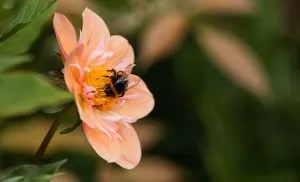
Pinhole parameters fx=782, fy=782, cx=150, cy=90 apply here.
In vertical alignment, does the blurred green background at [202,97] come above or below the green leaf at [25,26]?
below

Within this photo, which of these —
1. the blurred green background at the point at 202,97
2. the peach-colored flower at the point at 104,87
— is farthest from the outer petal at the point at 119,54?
the blurred green background at the point at 202,97

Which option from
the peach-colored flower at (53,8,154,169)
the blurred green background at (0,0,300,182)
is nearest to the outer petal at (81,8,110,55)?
the peach-colored flower at (53,8,154,169)

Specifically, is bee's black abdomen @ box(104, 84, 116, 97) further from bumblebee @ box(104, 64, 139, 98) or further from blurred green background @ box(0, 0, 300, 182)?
blurred green background @ box(0, 0, 300, 182)

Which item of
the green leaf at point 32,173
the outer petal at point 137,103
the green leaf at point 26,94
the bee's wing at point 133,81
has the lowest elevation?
the green leaf at point 32,173

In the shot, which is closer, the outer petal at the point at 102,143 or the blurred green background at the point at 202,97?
the outer petal at the point at 102,143

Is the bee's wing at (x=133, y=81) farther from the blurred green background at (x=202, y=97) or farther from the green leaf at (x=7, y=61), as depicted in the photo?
the blurred green background at (x=202, y=97)

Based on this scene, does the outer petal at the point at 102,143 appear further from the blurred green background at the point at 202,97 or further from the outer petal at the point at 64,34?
the blurred green background at the point at 202,97

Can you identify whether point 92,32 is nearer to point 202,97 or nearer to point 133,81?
point 133,81

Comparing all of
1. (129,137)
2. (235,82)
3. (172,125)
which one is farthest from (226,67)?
(129,137)

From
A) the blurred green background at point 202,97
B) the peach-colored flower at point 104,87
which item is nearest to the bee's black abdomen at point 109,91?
the peach-colored flower at point 104,87
